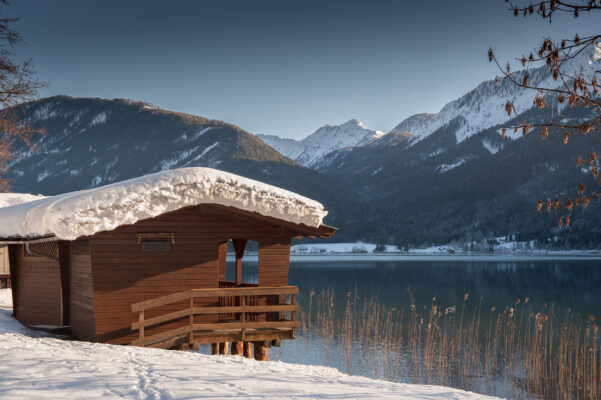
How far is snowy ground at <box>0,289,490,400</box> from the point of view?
25.2ft

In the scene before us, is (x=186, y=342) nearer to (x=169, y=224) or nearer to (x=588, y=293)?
(x=169, y=224)

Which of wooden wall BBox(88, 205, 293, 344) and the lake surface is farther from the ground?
wooden wall BBox(88, 205, 293, 344)

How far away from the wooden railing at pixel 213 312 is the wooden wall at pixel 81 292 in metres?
1.21

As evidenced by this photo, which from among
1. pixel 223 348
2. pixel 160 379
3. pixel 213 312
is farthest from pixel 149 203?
pixel 223 348

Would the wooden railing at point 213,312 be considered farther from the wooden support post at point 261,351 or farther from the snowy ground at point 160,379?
the snowy ground at point 160,379

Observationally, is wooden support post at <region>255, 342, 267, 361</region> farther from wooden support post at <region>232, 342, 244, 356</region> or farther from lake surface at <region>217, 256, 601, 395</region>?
lake surface at <region>217, 256, 601, 395</region>

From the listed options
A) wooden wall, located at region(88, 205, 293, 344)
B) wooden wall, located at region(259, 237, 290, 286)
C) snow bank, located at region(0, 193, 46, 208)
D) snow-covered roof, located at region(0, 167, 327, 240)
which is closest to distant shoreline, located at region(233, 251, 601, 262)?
snow bank, located at region(0, 193, 46, 208)

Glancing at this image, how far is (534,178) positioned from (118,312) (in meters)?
183

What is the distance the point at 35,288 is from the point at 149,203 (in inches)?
231

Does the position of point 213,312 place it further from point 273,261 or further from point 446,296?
point 446,296

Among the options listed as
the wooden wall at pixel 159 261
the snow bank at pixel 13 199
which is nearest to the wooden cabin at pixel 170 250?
the wooden wall at pixel 159 261

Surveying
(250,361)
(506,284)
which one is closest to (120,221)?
(250,361)

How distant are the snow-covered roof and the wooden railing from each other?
1.89 meters

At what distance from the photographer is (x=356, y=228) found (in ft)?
620
